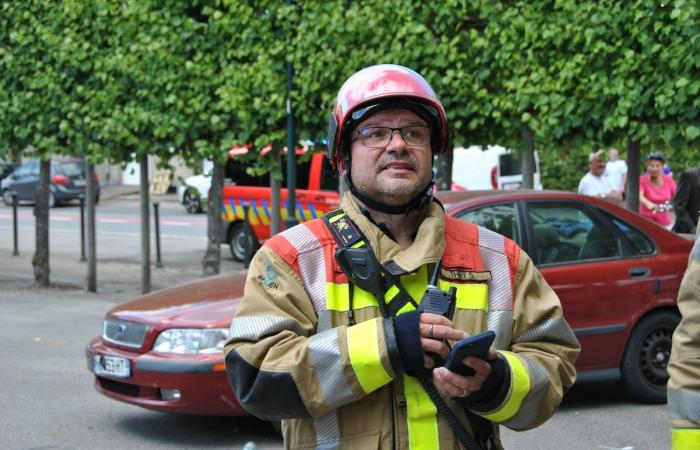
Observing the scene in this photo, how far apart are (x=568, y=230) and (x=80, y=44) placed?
775 cm

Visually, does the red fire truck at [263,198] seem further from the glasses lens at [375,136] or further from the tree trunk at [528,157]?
the glasses lens at [375,136]

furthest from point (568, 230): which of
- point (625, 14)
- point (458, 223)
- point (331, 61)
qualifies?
point (458, 223)

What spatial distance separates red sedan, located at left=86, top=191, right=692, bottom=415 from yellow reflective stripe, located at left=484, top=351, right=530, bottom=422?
4.05 m

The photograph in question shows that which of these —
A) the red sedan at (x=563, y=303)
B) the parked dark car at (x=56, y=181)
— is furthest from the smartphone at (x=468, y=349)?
the parked dark car at (x=56, y=181)

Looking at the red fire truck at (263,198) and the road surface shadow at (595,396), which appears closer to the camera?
the road surface shadow at (595,396)

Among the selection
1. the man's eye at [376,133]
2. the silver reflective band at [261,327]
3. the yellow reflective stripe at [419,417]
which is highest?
the man's eye at [376,133]

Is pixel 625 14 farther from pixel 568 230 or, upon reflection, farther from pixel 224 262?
pixel 224 262

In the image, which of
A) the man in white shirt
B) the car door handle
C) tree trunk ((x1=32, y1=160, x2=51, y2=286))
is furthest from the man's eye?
tree trunk ((x1=32, y1=160, x2=51, y2=286))

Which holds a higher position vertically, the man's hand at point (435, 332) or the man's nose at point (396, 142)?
the man's nose at point (396, 142)

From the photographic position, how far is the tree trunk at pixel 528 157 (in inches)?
392

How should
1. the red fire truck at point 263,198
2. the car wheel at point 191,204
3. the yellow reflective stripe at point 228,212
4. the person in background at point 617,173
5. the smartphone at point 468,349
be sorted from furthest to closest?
the car wheel at point 191,204 → the yellow reflective stripe at point 228,212 → the red fire truck at point 263,198 → the person in background at point 617,173 → the smartphone at point 468,349

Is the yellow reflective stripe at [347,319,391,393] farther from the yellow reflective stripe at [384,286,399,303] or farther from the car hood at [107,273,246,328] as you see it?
the car hood at [107,273,246,328]

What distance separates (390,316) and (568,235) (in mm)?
5203

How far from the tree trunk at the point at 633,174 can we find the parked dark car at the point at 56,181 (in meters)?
26.5
